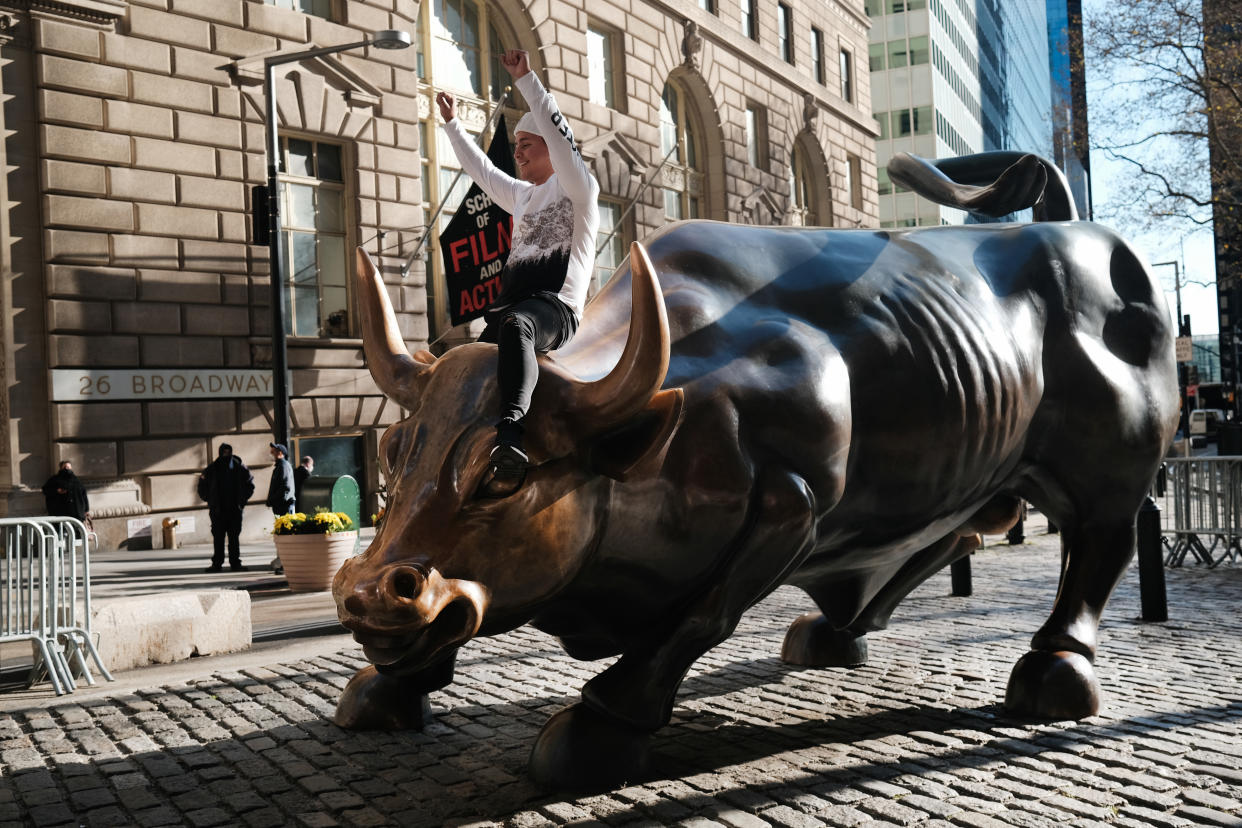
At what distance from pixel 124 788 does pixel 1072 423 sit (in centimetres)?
405

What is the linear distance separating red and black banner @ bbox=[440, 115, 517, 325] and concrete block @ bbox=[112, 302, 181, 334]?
4.17 meters

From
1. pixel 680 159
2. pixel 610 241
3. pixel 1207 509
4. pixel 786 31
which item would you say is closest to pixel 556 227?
pixel 1207 509

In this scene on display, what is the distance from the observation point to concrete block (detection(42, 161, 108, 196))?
15688 mm

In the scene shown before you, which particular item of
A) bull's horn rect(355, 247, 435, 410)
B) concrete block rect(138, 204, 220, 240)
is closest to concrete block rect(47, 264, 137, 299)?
concrete block rect(138, 204, 220, 240)

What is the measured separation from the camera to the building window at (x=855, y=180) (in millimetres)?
37688

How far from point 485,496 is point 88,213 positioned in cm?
1487

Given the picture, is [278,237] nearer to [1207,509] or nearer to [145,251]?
[145,251]

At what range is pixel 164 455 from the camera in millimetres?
16688

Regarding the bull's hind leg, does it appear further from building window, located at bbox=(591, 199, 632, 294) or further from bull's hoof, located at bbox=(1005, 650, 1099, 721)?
building window, located at bbox=(591, 199, 632, 294)

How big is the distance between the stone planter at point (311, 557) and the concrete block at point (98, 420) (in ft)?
19.1

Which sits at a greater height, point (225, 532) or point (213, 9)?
point (213, 9)

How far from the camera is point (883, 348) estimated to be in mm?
4309

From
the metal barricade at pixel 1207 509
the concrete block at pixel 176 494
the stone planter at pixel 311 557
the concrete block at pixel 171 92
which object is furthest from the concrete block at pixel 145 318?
the metal barricade at pixel 1207 509

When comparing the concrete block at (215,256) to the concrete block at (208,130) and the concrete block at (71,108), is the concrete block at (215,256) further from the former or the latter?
the concrete block at (71,108)
